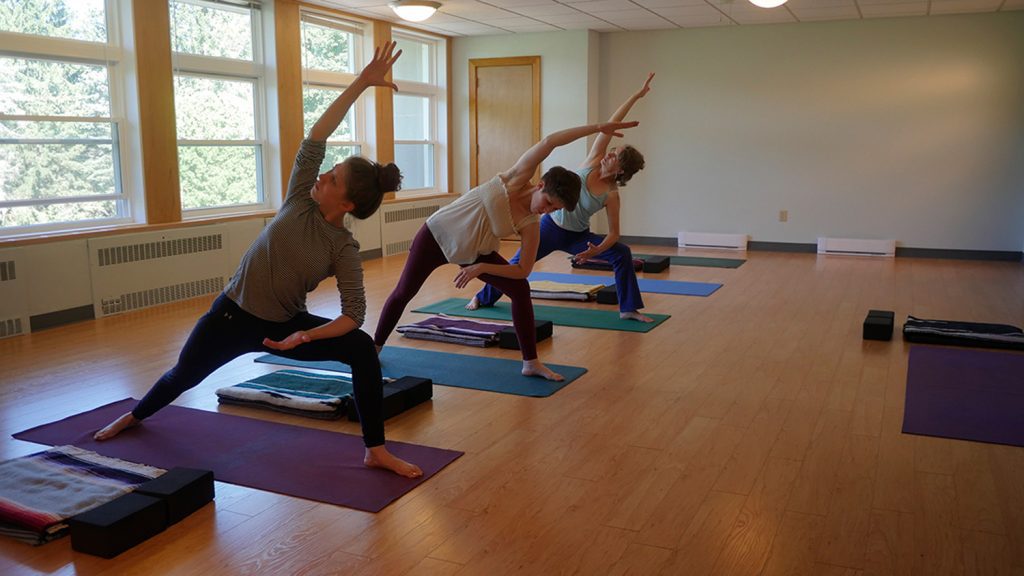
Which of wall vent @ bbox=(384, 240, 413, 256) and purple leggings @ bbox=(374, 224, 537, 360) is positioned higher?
purple leggings @ bbox=(374, 224, 537, 360)

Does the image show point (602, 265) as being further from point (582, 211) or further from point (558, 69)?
point (558, 69)

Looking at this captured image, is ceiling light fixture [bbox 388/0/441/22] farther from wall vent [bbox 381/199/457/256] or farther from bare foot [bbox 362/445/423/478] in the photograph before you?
bare foot [bbox 362/445/423/478]

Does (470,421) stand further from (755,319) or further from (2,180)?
(2,180)

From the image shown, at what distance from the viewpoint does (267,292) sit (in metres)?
2.77

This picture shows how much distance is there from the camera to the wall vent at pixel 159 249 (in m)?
5.66

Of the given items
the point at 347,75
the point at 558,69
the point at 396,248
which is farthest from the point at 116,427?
the point at 558,69

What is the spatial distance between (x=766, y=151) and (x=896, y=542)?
745cm

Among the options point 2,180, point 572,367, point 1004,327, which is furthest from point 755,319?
point 2,180

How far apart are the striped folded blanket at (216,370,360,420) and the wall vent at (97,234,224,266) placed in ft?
7.44

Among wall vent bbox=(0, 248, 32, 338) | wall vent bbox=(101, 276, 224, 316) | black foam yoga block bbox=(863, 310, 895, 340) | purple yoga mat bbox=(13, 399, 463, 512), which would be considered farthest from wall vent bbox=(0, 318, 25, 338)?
black foam yoga block bbox=(863, 310, 895, 340)

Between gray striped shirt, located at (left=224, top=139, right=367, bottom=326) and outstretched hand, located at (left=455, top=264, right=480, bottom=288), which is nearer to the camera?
gray striped shirt, located at (left=224, top=139, right=367, bottom=326)

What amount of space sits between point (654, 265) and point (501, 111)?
3307 millimetres

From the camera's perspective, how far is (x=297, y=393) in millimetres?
3691

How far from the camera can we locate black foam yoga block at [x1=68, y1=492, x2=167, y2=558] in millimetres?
2330
